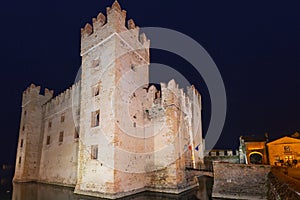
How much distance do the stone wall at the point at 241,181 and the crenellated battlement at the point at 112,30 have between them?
10968mm

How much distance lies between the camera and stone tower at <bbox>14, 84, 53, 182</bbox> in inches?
873

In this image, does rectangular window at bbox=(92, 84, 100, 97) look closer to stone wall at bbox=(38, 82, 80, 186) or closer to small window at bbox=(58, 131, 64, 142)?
stone wall at bbox=(38, 82, 80, 186)

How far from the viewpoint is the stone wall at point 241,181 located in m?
11.0

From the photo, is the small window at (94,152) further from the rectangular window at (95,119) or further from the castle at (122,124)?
the rectangular window at (95,119)

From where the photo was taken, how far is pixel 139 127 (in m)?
15.4

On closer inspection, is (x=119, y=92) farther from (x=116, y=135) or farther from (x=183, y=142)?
(x=183, y=142)

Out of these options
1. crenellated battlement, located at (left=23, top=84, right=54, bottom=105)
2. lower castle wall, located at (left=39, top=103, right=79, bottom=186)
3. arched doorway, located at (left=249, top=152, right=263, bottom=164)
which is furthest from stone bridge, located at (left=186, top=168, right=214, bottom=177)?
crenellated battlement, located at (left=23, top=84, right=54, bottom=105)

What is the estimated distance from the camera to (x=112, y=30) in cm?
1443

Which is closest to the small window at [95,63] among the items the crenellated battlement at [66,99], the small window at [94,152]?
the crenellated battlement at [66,99]

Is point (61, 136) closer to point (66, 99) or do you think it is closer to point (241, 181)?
point (66, 99)

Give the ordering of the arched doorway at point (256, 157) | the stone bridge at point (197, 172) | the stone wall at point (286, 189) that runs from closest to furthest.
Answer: the stone wall at point (286, 189) → the stone bridge at point (197, 172) → the arched doorway at point (256, 157)

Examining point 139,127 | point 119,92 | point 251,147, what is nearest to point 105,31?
point 119,92

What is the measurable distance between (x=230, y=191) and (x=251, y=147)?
13.9 meters

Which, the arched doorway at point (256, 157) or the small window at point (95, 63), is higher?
the small window at point (95, 63)
